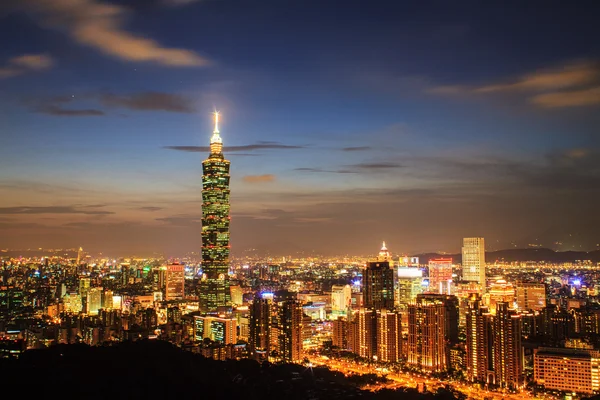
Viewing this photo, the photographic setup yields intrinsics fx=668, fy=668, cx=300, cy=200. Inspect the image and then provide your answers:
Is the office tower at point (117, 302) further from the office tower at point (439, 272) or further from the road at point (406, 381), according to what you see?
the office tower at point (439, 272)

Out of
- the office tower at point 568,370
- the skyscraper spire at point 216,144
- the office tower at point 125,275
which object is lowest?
the office tower at point 568,370

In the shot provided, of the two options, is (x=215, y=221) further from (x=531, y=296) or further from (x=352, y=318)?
(x=531, y=296)

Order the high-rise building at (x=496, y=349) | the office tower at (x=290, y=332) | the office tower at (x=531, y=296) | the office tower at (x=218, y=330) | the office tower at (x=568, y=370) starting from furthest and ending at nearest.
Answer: the office tower at (x=531, y=296) < the office tower at (x=218, y=330) < the office tower at (x=290, y=332) < the high-rise building at (x=496, y=349) < the office tower at (x=568, y=370)

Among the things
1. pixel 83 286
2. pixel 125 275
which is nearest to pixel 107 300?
pixel 83 286

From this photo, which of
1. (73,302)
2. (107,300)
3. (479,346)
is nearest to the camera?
(479,346)

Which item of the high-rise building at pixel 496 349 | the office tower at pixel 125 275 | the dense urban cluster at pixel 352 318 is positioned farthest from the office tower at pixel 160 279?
the high-rise building at pixel 496 349

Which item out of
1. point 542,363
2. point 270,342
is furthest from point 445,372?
point 270,342
